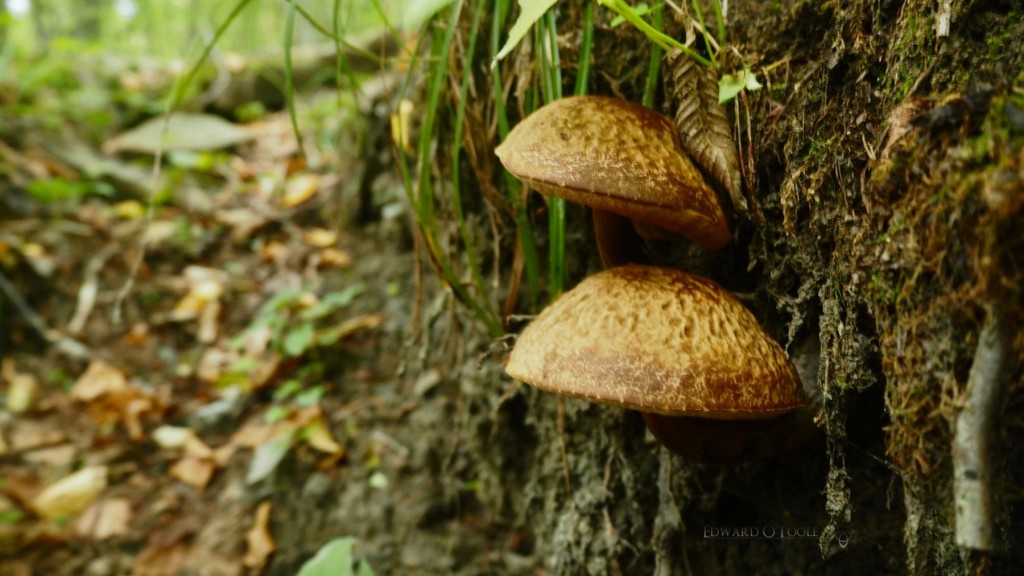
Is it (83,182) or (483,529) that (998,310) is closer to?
(483,529)

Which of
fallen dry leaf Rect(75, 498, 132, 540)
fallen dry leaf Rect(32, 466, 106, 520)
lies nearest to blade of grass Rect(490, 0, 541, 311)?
fallen dry leaf Rect(75, 498, 132, 540)

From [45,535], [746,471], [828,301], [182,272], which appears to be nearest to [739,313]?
[828,301]

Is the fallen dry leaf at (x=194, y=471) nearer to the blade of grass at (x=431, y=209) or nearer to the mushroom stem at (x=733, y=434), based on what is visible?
the blade of grass at (x=431, y=209)

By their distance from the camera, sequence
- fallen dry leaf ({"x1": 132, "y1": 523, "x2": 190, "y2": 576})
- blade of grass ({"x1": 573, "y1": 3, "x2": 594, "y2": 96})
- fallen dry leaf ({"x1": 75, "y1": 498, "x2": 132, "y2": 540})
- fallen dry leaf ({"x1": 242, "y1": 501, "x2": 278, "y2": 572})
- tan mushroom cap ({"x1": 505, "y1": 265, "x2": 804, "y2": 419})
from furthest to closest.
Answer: fallen dry leaf ({"x1": 75, "y1": 498, "x2": 132, "y2": 540}), fallen dry leaf ({"x1": 132, "y1": 523, "x2": 190, "y2": 576}), fallen dry leaf ({"x1": 242, "y1": 501, "x2": 278, "y2": 572}), blade of grass ({"x1": 573, "y1": 3, "x2": 594, "y2": 96}), tan mushroom cap ({"x1": 505, "y1": 265, "x2": 804, "y2": 419})

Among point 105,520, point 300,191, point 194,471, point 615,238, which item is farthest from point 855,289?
point 300,191

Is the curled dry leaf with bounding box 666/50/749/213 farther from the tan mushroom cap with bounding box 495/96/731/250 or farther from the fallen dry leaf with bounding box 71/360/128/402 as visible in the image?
the fallen dry leaf with bounding box 71/360/128/402

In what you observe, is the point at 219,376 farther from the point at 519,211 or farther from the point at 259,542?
the point at 519,211
